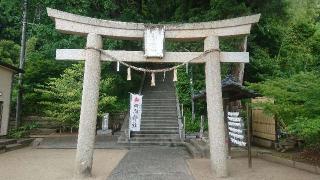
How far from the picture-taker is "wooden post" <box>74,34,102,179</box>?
9.62m

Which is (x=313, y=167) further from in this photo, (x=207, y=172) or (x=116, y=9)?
(x=116, y=9)

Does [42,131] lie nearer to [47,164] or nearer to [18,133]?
[18,133]

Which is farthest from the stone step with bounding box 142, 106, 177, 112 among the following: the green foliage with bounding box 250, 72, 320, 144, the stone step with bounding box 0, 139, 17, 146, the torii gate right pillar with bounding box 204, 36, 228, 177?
the torii gate right pillar with bounding box 204, 36, 228, 177

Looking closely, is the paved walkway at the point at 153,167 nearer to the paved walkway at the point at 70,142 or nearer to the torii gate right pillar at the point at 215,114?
the torii gate right pillar at the point at 215,114

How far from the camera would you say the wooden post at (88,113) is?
9625mm

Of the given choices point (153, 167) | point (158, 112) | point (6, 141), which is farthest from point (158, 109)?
point (153, 167)

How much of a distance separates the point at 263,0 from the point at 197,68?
6.87 meters

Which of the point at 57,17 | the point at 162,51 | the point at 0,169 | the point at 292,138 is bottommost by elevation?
the point at 0,169

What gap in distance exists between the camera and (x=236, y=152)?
1392 cm

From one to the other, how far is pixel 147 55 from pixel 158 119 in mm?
12178

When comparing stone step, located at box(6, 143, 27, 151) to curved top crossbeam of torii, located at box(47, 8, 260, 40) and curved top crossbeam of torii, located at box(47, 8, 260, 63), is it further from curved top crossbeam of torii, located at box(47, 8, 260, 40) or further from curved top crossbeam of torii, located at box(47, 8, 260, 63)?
curved top crossbeam of torii, located at box(47, 8, 260, 40)

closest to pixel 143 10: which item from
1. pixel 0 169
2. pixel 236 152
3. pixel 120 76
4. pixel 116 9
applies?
pixel 116 9

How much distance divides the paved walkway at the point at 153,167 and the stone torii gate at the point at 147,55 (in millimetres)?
1047

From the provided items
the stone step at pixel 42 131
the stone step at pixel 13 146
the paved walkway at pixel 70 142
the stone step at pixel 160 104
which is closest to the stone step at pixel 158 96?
the stone step at pixel 160 104
